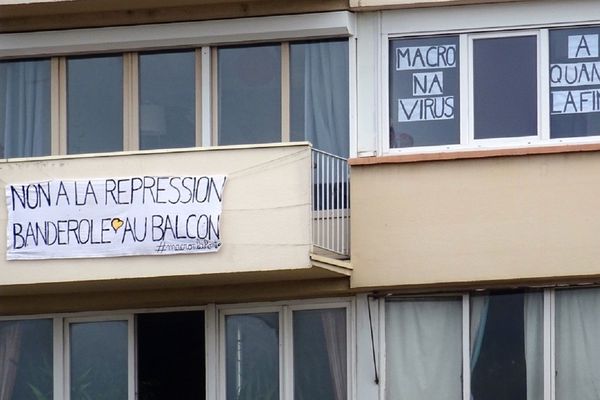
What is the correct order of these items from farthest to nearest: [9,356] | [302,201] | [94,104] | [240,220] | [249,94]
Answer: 1. [9,356]
2. [94,104]
3. [249,94]
4. [240,220]
5. [302,201]

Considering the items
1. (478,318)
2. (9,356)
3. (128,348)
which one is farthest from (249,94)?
(9,356)

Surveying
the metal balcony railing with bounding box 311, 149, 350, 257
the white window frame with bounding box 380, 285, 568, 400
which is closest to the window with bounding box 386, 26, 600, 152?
the metal balcony railing with bounding box 311, 149, 350, 257

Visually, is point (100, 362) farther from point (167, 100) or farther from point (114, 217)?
point (167, 100)

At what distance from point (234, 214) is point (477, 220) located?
8.29 feet

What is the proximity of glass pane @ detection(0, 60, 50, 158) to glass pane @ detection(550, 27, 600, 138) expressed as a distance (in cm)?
569

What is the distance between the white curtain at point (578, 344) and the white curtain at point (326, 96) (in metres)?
3.04

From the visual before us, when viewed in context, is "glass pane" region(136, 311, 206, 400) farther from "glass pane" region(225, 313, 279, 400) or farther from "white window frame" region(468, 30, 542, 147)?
"white window frame" region(468, 30, 542, 147)

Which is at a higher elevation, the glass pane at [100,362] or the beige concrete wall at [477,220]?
the beige concrete wall at [477,220]

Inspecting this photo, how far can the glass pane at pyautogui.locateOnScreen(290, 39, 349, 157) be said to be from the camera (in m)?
29.0

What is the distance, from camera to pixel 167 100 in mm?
29531

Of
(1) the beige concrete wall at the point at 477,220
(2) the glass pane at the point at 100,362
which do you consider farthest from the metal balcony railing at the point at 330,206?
(2) the glass pane at the point at 100,362

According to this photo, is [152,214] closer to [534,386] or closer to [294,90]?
[294,90]

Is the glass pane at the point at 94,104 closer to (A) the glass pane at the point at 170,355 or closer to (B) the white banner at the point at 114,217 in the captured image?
(B) the white banner at the point at 114,217

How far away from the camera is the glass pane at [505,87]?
2836 centimetres
